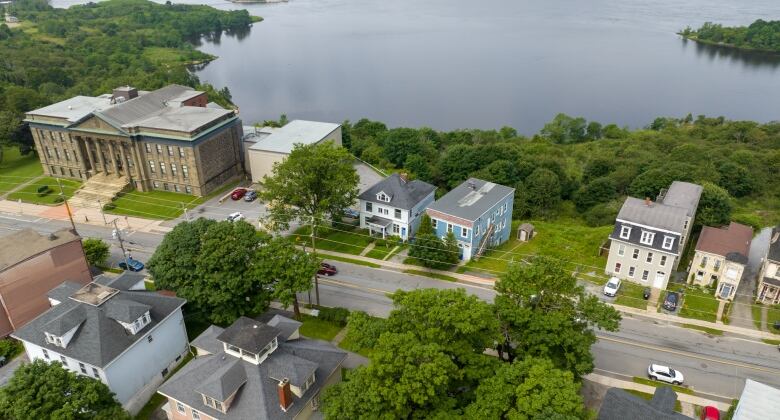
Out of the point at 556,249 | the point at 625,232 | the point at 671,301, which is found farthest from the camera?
the point at 556,249

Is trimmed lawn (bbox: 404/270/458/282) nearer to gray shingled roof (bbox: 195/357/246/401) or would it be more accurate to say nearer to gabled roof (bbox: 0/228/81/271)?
gray shingled roof (bbox: 195/357/246/401)

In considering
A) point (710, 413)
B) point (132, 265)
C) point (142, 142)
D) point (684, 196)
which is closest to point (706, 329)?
point (710, 413)

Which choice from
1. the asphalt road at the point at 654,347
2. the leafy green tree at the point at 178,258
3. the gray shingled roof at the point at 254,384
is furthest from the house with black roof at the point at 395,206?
the gray shingled roof at the point at 254,384

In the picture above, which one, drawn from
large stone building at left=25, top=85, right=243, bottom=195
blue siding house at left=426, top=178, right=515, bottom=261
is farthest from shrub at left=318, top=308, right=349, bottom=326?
large stone building at left=25, top=85, right=243, bottom=195

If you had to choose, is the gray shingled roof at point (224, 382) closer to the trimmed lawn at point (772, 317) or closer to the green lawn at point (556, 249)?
the green lawn at point (556, 249)

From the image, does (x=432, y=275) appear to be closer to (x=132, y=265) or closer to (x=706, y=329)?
(x=706, y=329)

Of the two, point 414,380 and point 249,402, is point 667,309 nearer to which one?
point 414,380
